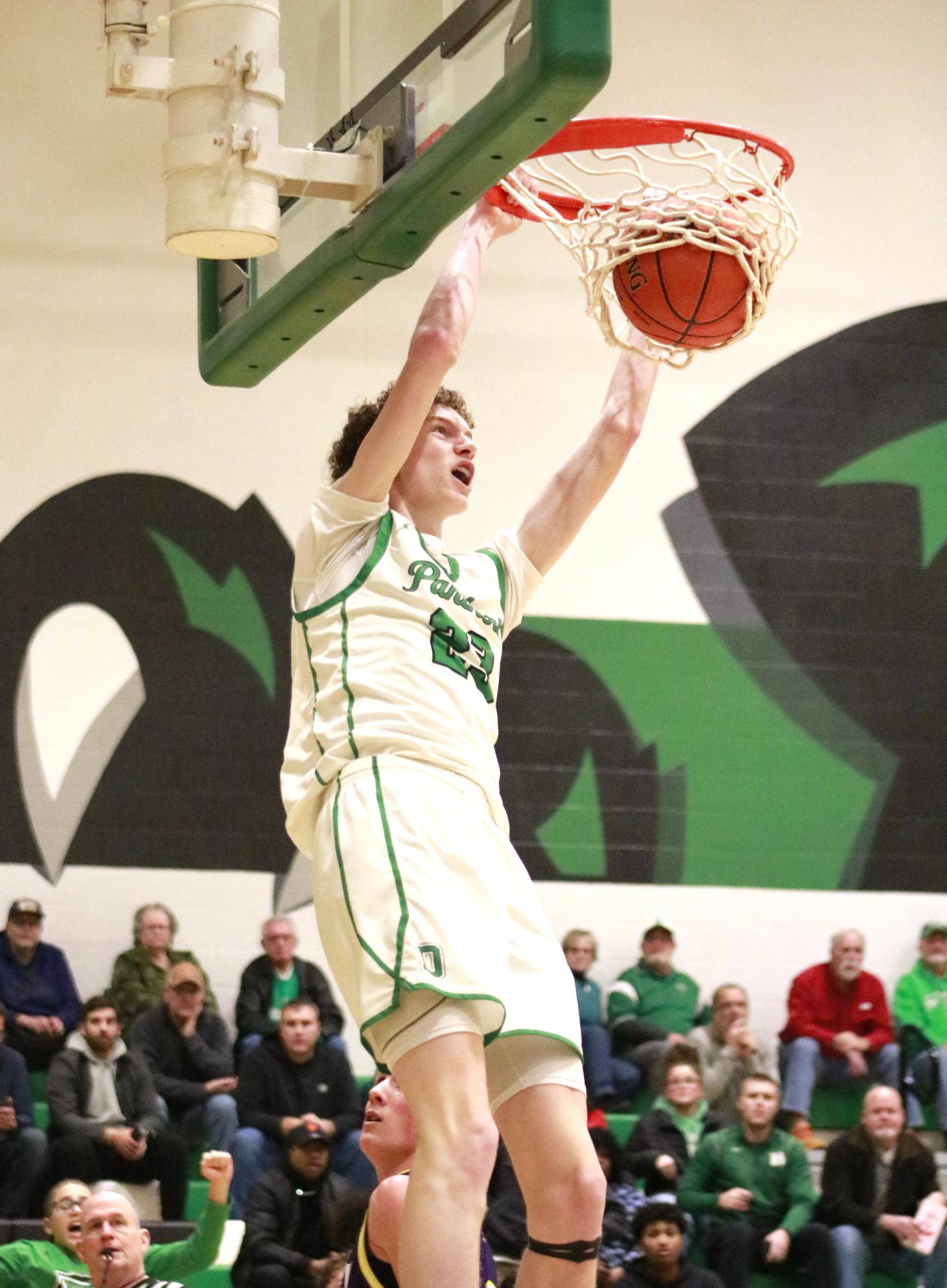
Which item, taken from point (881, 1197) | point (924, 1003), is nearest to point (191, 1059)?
point (881, 1197)

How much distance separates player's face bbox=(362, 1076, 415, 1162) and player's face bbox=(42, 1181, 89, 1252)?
11.4 feet

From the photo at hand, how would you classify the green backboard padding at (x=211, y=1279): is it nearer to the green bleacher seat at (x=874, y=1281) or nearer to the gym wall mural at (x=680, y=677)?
the green bleacher seat at (x=874, y=1281)

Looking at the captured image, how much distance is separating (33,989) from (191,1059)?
104cm

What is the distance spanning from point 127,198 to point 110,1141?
5557 mm

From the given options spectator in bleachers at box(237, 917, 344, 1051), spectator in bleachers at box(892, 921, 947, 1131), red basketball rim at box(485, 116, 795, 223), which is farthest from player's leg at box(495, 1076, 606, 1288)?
spectator in bleachers at box(892, 921, 947, 1131)

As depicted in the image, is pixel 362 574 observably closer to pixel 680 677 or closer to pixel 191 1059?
pixel 191 1059

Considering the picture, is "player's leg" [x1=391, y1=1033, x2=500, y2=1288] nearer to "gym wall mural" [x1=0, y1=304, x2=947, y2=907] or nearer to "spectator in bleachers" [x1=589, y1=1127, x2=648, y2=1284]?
"spectator in bleachers" [x1=589, y1=1127, x2=648, y2=1284]

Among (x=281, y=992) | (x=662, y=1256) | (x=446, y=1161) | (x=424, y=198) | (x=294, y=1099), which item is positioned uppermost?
(x=424, y=198)

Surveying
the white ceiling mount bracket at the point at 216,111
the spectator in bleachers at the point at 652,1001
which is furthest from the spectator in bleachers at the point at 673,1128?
the white ceiling mount bracket at the point at 216,111

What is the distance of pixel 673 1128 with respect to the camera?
29.9 ft

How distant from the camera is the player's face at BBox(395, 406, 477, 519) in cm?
408

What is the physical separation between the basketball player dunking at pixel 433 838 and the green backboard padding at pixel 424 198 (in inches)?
8.4

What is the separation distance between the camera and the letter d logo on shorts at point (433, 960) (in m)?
3.40

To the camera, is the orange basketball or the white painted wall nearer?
the orange basketball
